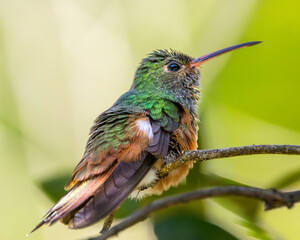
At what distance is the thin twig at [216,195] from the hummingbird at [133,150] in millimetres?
706

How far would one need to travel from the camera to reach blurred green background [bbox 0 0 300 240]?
1.95m

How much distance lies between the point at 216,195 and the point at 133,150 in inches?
52.9

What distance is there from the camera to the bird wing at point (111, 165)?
6.24ft

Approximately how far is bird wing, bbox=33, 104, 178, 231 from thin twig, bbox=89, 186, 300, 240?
707 mm

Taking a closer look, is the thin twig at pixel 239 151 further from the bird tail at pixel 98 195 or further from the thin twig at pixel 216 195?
the thin twig at pixel 216 195

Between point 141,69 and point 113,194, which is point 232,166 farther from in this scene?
point 113,194

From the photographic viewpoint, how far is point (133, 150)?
2.36 meters

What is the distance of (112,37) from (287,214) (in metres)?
3.33

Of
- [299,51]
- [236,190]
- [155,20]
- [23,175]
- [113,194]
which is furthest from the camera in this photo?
[155,20]

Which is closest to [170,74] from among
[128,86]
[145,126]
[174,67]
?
[174,67]

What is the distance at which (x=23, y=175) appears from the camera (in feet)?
15.9

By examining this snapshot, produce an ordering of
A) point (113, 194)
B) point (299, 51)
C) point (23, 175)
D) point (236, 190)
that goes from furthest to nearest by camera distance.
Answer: point (23, 175) < point (299, 51) < point (113, 194) < point (236, 190)

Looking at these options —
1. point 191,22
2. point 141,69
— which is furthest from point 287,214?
point 191,22

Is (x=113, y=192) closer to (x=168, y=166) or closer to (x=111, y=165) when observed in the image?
(x=111, y=165)
